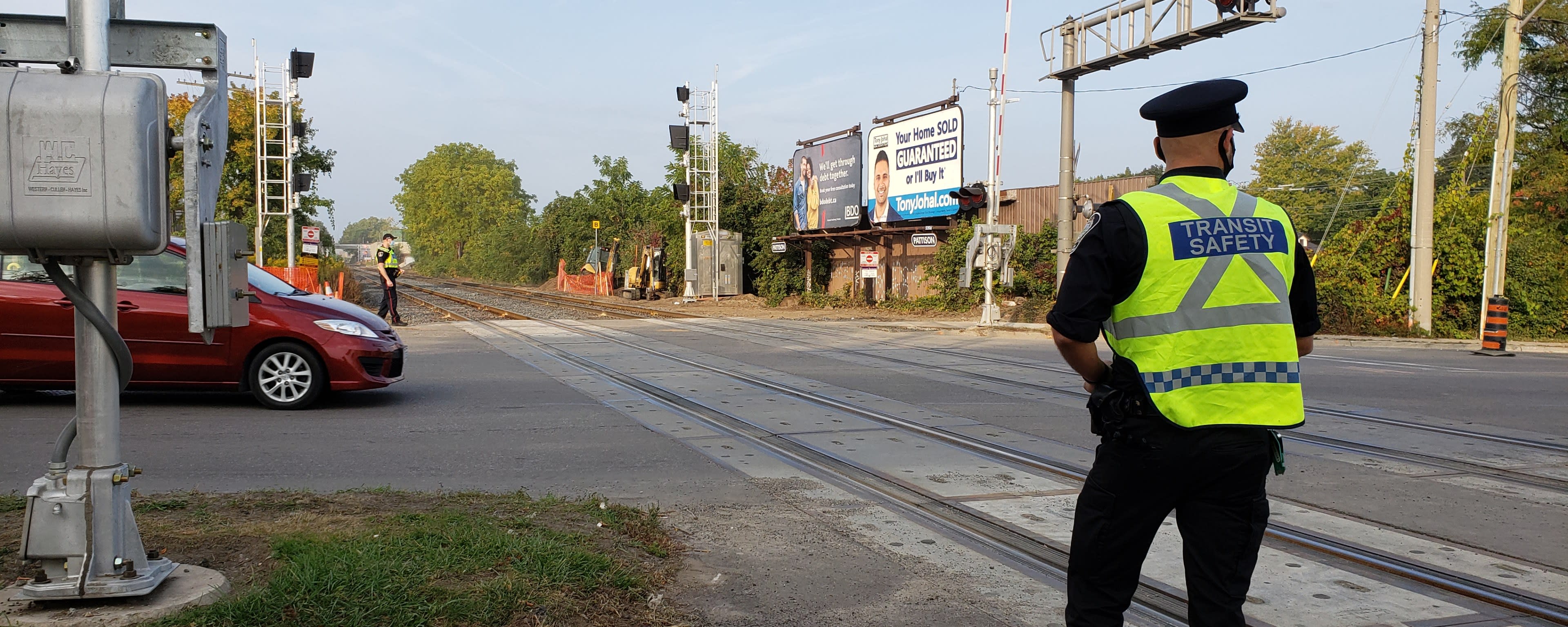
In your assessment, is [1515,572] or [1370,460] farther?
[1370,460]

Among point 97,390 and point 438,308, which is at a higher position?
point 97,390

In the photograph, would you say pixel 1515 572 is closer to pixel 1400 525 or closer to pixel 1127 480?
pixel 1400 525

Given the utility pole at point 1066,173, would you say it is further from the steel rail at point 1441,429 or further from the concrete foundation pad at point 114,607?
the concrete foundation pad at point 114,607

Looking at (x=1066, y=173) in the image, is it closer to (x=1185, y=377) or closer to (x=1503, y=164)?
(x=1503, y=164)

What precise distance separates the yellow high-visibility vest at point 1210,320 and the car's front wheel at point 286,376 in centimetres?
790

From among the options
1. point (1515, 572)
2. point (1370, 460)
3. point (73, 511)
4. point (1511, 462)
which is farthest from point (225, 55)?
point (1511, 462)

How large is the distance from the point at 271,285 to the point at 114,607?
6418 mm

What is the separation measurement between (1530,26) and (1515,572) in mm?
31400

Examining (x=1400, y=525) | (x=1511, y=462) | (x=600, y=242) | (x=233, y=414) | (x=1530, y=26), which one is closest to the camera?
(x=1400, y=525)

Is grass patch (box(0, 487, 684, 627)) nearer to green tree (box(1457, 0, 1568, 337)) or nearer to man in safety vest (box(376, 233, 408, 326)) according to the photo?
man in safety vest (box(376, 233, 408, 326))

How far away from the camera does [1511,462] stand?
679cm

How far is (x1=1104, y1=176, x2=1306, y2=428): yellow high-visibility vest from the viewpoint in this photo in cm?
255

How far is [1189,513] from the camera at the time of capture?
2594mm

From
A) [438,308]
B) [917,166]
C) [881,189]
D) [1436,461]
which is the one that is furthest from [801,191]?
[1436,461]
